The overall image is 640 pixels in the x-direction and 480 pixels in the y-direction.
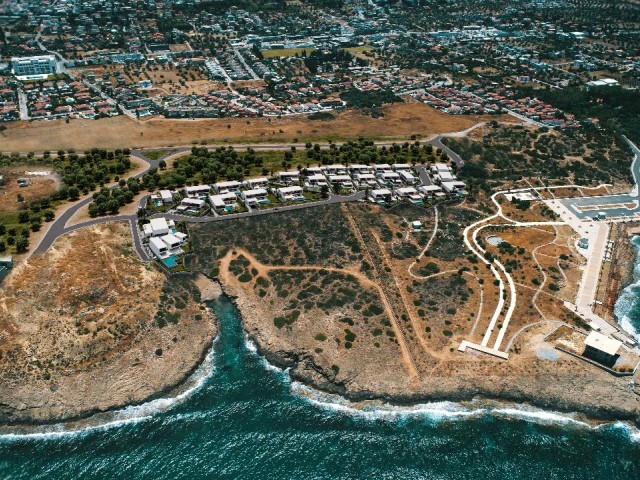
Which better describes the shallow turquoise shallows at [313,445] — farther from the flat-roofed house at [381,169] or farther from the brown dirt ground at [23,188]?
the flat-roofed house at [381,169]

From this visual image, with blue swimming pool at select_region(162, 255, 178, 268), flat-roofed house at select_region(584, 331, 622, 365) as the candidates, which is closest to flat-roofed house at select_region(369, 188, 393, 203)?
blue swimming pool at select_region(162, 255, 178, 268)

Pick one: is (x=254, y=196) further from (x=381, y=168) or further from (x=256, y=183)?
(x=381, y=168)

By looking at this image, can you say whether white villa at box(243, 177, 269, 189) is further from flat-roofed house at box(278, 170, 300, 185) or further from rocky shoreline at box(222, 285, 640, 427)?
rocky shoreline at box(222, 285, 640, 427)

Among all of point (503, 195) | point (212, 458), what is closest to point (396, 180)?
point (503, 195)

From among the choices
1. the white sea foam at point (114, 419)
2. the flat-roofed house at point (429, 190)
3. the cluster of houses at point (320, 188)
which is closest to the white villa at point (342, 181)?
the cluster of houses at point (320, 188)

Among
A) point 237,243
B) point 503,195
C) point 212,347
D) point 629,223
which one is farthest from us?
point 503,195

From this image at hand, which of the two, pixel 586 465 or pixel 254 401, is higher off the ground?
pixel 586 465

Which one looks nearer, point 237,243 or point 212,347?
point 212,347

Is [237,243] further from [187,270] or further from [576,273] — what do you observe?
[576,273]
